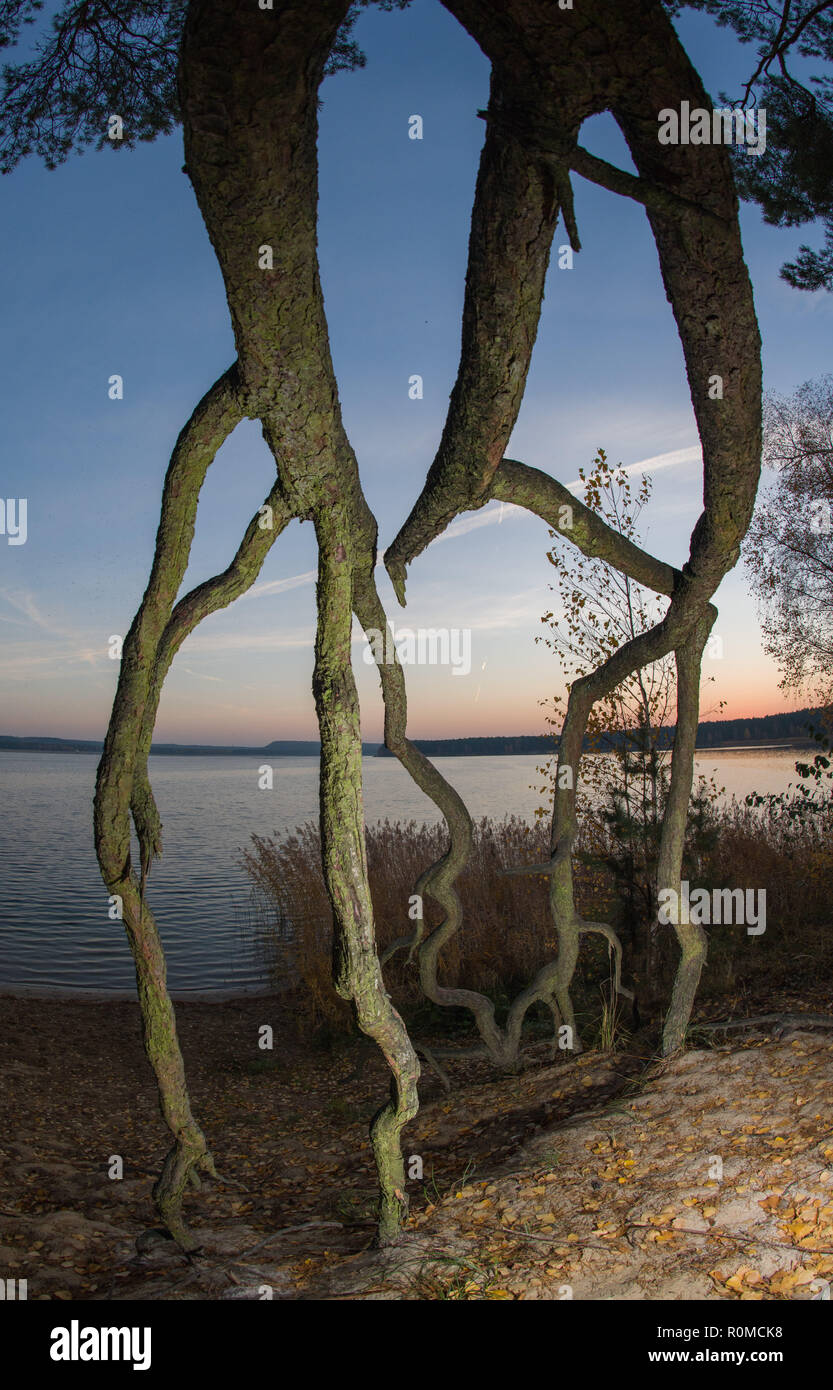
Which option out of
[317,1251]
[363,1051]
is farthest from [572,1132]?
[363,1051]

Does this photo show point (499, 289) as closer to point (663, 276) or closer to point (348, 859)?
point (663, 276)

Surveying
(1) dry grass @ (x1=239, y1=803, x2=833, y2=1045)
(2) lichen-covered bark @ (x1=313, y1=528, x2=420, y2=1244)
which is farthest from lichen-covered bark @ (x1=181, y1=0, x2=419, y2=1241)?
(1) dry grass @ (x1=239, y1=803, x2=833, y2=1045)

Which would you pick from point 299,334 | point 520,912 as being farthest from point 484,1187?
point 520,912

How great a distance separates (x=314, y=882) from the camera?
29.5 ft

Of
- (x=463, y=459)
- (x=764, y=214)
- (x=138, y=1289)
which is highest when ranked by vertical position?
(x=764, y=214)

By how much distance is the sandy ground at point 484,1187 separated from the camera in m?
2.91

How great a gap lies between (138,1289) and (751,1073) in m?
2.70

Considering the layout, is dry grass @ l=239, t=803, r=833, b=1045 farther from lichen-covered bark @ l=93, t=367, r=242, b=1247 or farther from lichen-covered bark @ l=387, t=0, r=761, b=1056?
lichen-covered bark @ l=93, t=367, r=242, b=1247

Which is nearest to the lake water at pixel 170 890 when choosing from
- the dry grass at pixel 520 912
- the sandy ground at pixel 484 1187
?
the dry grass at pixel 520 912

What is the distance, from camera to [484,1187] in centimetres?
360

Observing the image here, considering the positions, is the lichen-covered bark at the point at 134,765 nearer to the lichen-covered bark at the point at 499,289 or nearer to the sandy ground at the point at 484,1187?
the sandy ground at the point at 484,1187

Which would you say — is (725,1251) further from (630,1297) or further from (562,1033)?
(562,1033)

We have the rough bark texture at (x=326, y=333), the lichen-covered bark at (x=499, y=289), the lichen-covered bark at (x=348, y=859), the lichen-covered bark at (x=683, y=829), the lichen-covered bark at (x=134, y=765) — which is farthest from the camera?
the lichen-covered bark at (x=683, y=829)

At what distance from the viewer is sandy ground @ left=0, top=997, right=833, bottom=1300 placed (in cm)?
291
